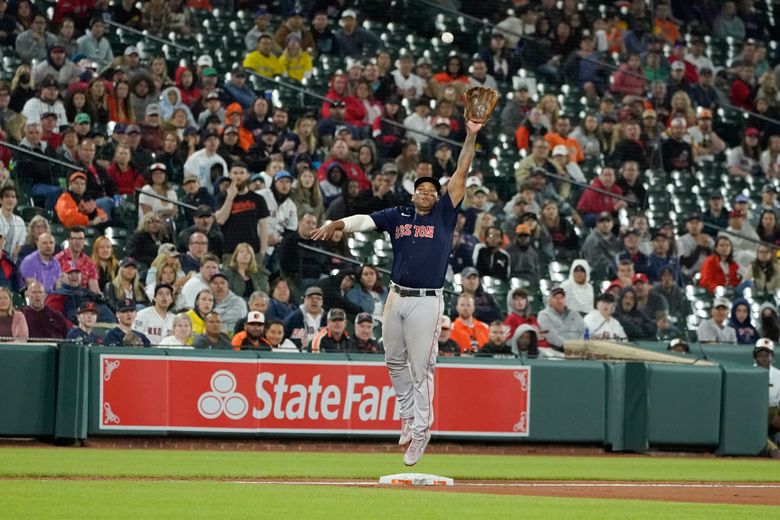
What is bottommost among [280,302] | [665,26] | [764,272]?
[280,302]

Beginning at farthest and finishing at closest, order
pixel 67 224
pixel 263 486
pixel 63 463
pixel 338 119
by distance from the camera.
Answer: pixel 338 119, pixel 67 224, pixel 63 463, pixel 263 486

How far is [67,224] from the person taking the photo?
16016 mm

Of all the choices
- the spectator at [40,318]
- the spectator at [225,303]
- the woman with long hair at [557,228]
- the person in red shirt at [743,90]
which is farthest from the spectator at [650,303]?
the person in red shirt at [743,90]

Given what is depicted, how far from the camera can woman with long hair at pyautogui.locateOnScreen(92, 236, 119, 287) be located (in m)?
15.1

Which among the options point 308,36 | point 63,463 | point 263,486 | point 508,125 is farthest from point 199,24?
point 263,486

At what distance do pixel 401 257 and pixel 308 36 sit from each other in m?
12.4

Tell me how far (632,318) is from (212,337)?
5777mm

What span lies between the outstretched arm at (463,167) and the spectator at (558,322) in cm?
704

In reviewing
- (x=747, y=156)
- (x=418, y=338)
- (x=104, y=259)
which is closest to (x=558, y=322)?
(x=104, y=259)

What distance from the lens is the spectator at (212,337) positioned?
14.3m

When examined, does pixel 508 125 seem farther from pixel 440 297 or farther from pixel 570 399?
pixel 440 297

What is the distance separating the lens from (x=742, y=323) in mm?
18656

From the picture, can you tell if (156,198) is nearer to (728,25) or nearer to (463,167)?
(463,167)

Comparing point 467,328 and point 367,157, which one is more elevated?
point 367,157
